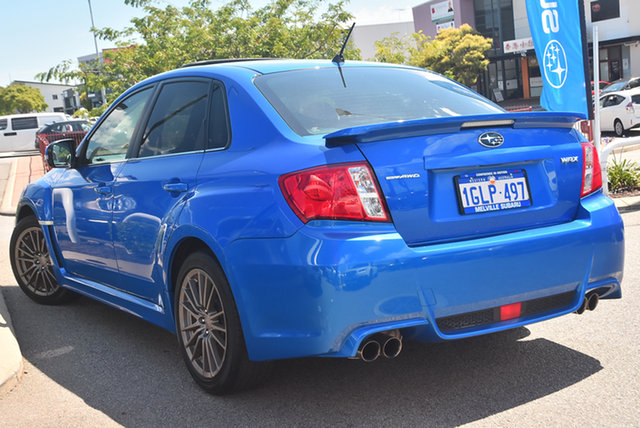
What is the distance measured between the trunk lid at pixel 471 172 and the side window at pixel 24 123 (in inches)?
1607

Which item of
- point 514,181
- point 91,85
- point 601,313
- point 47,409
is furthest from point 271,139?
point 91,85

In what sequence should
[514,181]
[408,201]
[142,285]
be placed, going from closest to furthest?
[408,201] → [514,181] → [142,285]

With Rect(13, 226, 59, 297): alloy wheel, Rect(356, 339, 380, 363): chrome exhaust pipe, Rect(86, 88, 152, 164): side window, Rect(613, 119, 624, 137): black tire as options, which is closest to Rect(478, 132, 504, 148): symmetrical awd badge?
Rect(356, 339, 380, 363): chrome exhaust pipe

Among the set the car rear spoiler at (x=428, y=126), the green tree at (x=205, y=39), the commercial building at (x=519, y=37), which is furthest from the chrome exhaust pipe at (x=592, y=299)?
the commercial building at (x=519, y=37)

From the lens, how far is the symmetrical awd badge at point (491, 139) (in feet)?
11.5

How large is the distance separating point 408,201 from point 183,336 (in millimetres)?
1599

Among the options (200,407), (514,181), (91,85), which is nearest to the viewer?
A: (514,181)

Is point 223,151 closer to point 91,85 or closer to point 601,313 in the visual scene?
point 601,313

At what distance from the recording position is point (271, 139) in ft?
11.9

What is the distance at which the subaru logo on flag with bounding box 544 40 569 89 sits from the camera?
949 centimetres

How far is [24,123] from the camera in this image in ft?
134

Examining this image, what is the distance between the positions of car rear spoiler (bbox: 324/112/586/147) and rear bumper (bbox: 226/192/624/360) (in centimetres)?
39

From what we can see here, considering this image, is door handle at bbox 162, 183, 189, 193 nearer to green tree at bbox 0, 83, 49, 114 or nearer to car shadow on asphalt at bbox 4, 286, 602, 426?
car shadow on asphalt at bbox 4, 286, 602, 426

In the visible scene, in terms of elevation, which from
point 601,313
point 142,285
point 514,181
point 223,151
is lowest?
point 601,313
